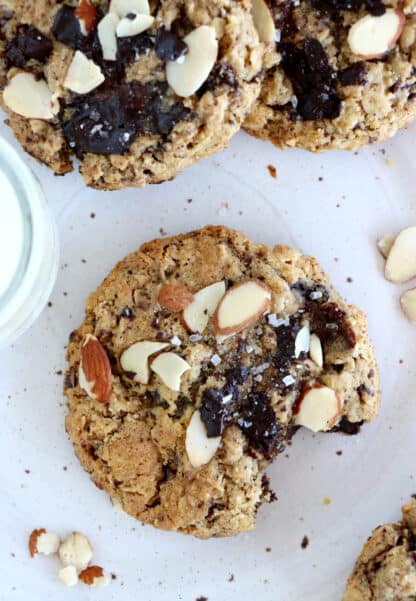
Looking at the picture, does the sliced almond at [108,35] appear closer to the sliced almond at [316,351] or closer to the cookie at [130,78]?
the cookie at [130,78]

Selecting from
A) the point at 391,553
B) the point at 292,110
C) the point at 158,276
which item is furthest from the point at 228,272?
the point at 391,553

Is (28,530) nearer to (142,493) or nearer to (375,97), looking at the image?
Result: (142,493)

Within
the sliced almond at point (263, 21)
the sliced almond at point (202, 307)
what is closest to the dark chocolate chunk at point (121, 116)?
the sliced almond at point (263, 21)

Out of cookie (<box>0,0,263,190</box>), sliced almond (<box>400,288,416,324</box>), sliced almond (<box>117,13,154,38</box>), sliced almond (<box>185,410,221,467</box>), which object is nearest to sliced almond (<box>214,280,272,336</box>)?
sliced almond (<box>185,410,221,467</box>)

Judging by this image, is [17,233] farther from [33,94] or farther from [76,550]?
[76,550]

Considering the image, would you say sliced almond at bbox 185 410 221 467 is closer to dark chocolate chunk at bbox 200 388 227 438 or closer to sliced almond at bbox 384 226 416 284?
dark chocolate chunk at bbox 200 388 227 438

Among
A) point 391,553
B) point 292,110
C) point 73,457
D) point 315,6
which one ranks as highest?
point 315,6
